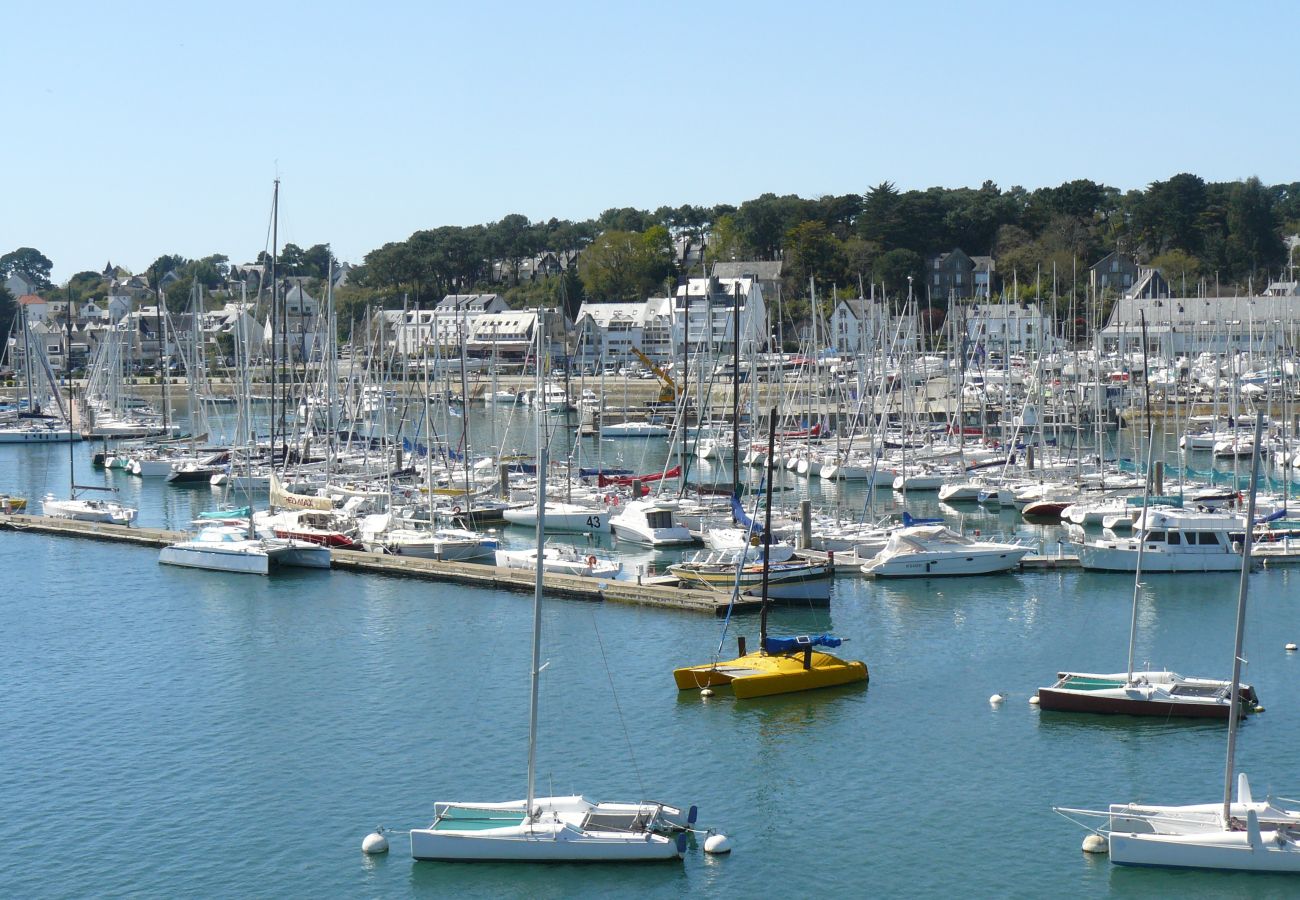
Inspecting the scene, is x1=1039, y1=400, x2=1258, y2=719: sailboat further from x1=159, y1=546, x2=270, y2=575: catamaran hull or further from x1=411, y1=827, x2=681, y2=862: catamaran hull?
x1=159, y1=546, x2=270, y2=575: catamaran hull

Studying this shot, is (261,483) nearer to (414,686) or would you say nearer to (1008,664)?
(414,686)

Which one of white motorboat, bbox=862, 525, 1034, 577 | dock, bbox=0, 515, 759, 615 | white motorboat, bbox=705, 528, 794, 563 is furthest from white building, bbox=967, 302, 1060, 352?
dock, bbox=0, 515, 759, 615

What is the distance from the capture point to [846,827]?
25547mm

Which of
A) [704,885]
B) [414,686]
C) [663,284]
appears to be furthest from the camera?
[663,284]

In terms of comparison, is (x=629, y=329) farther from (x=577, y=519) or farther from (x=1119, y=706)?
(x=1119, y=706)

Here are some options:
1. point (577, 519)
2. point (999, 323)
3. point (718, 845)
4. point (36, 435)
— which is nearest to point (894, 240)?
point (999, 323)

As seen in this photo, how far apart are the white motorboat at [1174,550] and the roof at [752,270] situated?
86441 millimetres

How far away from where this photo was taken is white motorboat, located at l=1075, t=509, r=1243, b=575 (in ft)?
145

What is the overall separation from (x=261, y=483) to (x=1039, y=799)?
45.5m

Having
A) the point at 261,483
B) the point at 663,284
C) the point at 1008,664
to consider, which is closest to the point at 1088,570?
the point at 1008,664

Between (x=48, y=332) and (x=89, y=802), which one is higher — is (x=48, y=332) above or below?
above

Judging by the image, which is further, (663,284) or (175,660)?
(663,284)

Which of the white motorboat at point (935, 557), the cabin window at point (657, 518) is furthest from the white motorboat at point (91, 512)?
the white motorboat at point (935, 557)

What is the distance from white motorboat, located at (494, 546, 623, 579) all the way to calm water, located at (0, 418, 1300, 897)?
7.26 ft
